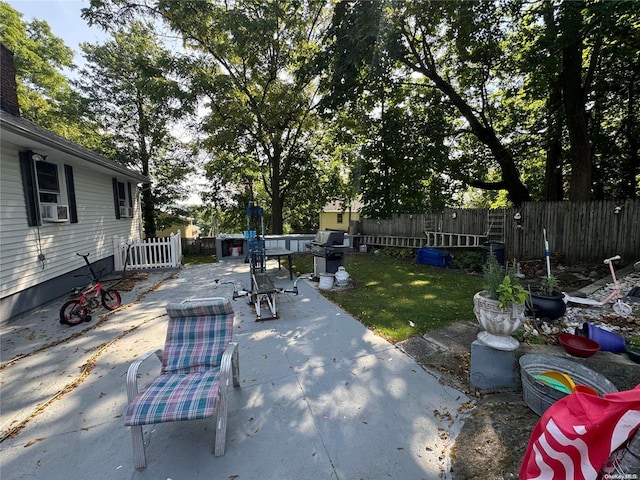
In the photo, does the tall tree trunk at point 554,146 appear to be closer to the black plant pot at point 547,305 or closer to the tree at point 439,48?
the tree at point 439,48

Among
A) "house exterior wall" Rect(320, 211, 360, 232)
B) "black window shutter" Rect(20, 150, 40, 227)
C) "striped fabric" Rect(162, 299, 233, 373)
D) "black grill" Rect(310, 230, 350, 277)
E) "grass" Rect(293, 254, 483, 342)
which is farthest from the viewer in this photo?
"house exterior wall" Rect(320, 211, 360, 232)

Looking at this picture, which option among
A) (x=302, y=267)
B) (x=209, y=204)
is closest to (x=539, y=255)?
(x=302, y=267)

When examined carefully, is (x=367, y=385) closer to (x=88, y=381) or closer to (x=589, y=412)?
(x=589, y=412)

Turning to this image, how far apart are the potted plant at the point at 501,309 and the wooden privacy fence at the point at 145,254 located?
930 cm

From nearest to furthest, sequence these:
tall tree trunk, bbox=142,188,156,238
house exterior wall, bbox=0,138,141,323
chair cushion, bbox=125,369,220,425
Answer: chair cushion, bbox=125,369,220,425
house exterior wall, bbox=0,138,141,323
tall tree trunk, bbox=142,188,156,238

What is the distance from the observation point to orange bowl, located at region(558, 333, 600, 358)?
2506 millimetres

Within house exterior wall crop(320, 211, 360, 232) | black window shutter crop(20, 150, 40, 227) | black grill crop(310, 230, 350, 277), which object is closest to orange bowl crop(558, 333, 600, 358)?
black grill crop(310, 230, 350, 277)

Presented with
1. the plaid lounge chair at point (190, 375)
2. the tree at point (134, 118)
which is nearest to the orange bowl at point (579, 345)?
the plaid lounge chair at point (190, 375)

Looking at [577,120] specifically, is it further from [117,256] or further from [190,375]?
[117,256]

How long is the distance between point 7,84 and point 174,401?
8.27m

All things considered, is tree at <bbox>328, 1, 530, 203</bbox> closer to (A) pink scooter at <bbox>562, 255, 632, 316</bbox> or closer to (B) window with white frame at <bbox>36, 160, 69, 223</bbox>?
(A) pink scooter at <bbox>562, 255, 632, 316</bbox>

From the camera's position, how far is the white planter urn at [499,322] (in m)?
2.72

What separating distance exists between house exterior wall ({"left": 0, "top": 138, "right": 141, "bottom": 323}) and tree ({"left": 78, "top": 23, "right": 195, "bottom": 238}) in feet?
18.7

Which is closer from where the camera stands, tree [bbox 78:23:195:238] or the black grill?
the black grill
